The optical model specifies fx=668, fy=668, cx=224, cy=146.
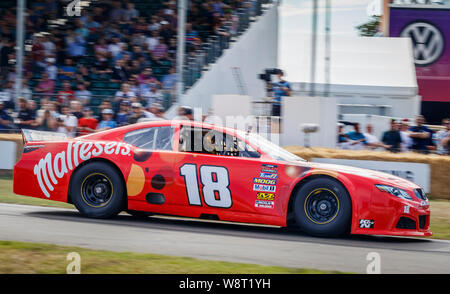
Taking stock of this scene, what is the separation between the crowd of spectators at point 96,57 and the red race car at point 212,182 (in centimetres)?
547

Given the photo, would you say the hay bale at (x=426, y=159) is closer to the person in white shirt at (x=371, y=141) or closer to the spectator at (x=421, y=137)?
the spectator at (x=421, y=137)

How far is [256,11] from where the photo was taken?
2112 cm

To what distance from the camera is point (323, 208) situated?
7723 millimetres

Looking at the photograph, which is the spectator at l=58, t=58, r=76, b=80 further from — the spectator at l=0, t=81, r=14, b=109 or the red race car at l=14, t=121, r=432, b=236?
the red race car at l=14, t=121, r=432, b=236

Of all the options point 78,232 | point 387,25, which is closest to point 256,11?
point 387,25

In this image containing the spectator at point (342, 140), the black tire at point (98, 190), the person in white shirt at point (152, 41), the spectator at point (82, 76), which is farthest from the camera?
the person in white shirt at point (152, 41)

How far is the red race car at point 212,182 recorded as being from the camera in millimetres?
7586

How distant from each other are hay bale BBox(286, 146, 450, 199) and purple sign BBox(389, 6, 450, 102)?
32.7ft

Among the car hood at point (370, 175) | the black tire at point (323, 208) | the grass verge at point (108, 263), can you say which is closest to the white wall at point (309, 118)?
the car hood at point (370, 175)

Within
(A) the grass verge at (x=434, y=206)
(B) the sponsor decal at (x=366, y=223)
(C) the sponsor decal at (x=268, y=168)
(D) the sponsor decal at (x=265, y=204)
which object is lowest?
(A) the grass verge at (x=434, y=206)

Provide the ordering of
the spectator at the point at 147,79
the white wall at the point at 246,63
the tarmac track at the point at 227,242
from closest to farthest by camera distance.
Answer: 1. the tarmac track at the point at 227,242
2. the spectator at the point at 147,79
3. the white wall at the point at 246,63

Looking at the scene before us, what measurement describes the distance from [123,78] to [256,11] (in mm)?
6335

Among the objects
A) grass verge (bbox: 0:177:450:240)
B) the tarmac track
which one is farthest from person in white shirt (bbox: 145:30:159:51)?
the tarmac track
